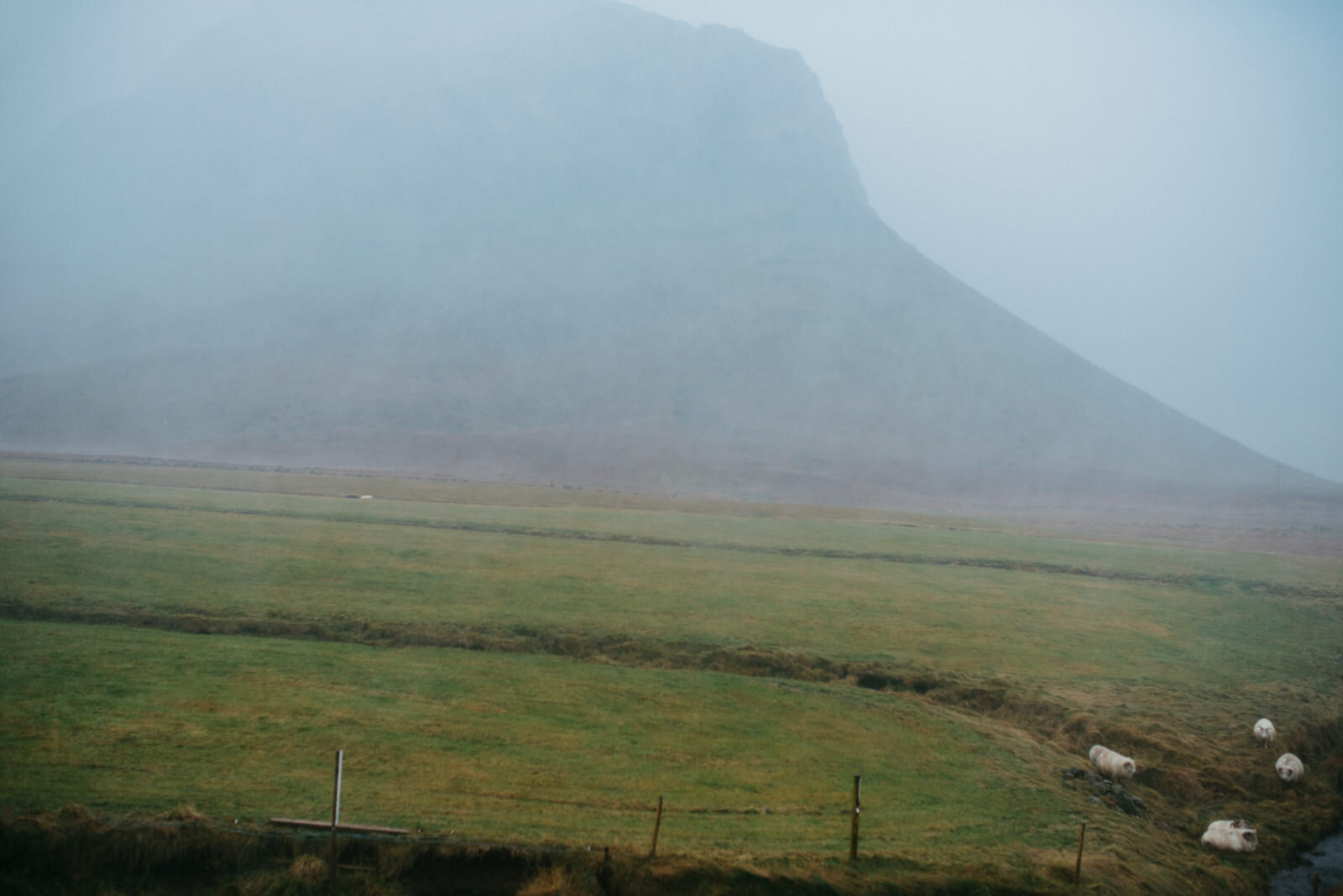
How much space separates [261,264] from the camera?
5945 inches

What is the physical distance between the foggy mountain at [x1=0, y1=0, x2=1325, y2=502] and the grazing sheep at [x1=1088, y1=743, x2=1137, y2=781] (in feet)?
208

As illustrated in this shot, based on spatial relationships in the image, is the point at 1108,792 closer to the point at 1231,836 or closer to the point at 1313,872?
the point at 1231,836

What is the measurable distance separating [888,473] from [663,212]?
3558 inches

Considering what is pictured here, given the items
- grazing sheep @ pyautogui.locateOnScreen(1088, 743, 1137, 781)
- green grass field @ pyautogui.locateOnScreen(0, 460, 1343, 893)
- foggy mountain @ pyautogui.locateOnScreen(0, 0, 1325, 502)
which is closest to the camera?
green grass field @ pyautogui.locateOnScreen(0, 460, 1343, 893)

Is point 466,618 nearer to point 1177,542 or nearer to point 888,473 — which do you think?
point 1177,542

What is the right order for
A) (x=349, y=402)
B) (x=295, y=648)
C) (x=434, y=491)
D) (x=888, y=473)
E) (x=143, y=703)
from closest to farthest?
(x=143, y=703) → (x=295, y=648) → (x=434, y=491) → (x=888, y=473) → (x=349, y=402)

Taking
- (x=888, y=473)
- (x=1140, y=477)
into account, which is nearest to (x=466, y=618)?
(x=888, y=473)

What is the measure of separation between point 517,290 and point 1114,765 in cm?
13307

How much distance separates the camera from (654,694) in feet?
53.7

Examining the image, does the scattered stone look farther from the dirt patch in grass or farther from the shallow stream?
the dirt patch in grass

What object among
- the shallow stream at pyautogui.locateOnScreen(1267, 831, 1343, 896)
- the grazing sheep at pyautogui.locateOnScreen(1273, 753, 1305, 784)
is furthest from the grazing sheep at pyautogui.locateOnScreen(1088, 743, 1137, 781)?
the grazing sheep at pyautogui.locateOnScreen(1273, 753, 1305, 784)

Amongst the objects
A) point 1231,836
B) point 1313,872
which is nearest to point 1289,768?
point 1313,872

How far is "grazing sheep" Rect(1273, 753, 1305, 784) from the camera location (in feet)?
50.4

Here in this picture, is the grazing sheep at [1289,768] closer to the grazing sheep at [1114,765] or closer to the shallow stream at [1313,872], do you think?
the shallow stream at [1313,872]
